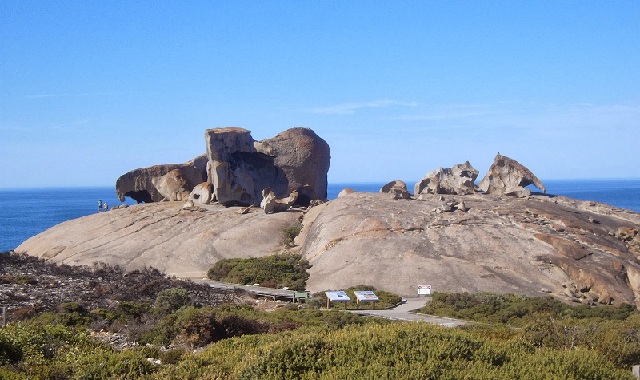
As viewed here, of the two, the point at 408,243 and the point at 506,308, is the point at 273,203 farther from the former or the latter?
the point at 506,308

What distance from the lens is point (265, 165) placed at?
67.5 meters

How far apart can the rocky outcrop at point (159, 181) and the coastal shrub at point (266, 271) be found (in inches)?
913

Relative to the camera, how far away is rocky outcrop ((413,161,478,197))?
55.4m

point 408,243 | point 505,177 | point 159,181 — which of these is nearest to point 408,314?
point 408,243

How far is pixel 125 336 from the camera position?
2097 centimetres

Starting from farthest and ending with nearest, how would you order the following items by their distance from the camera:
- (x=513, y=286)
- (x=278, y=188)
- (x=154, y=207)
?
(x=278, y=188) < (x=154, y=207) < (x=513, y=286)

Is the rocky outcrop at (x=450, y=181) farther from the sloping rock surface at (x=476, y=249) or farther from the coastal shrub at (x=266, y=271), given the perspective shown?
the coastal shrub at (x=266, y=271)

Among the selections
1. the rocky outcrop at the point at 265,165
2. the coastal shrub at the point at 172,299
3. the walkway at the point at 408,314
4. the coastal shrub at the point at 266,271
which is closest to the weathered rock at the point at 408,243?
the coastal shrub at the point at 266,271

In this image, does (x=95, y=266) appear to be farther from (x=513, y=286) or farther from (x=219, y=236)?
(x=513, y=286)

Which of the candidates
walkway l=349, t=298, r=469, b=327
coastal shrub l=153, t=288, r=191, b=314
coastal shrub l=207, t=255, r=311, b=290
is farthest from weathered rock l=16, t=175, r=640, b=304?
coastal shrub l=153, t=288, r=191, b=314

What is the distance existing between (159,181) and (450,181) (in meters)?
27.7

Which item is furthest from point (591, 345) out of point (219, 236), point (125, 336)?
point (219, 236)

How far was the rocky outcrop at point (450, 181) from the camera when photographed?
55406 mm

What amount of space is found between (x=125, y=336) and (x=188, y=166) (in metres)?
49.2
